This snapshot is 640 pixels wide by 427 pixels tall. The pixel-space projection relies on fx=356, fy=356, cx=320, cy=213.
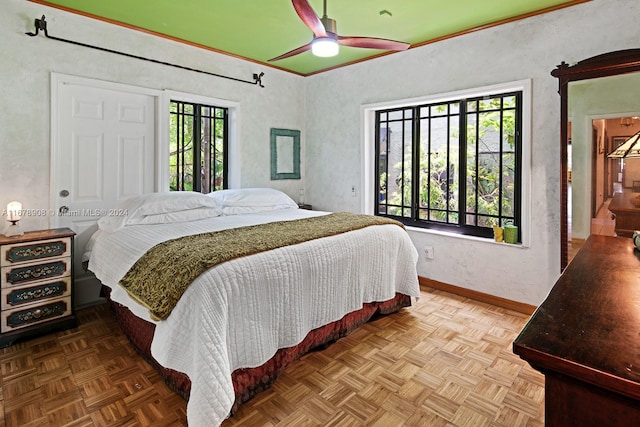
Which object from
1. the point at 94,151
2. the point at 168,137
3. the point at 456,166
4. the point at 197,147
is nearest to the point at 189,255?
the point at 94,151

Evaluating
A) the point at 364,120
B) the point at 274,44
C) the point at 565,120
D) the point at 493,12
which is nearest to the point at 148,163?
the point at 274,44

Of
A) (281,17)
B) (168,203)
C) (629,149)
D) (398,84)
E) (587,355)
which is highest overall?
Answer: (281,17)

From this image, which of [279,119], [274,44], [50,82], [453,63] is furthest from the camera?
[279,119]

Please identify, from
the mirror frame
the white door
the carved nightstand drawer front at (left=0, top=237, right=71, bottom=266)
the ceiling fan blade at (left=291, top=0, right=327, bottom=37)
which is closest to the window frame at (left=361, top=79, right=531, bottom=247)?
the mirror frame

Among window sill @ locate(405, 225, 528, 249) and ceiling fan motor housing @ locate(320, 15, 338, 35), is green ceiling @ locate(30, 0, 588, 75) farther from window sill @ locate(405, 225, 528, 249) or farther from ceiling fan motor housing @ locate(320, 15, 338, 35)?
window sill @ locate(405, 225, 528, 249)

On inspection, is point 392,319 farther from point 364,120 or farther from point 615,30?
point 615,30

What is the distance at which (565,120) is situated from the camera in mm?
2768

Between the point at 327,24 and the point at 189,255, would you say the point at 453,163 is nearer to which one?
the point at 327,24

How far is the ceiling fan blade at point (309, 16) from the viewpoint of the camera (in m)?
1.91

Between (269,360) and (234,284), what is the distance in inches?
22.4

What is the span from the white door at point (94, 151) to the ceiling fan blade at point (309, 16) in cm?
212

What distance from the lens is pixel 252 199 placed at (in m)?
3.61

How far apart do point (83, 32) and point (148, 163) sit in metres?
1.21

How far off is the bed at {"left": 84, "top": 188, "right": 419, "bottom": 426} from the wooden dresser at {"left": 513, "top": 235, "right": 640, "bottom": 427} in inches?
52.5
